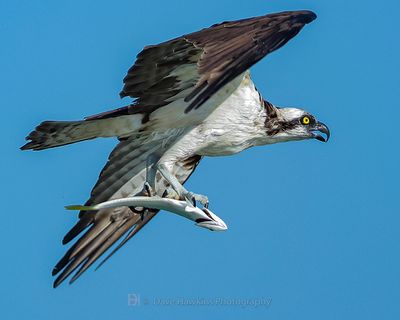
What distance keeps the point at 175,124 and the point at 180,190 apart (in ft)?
2.74

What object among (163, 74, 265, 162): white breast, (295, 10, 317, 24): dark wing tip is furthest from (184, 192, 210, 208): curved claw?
(295, 10, 317, 24): dark wing tip

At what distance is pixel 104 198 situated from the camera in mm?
16797

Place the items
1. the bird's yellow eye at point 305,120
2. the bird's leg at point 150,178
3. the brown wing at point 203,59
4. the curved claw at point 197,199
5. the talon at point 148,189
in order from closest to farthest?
the brown wing at point 203,59, the curved claw at point 197,199, the talon at point 148,189, the bird's leg at point 150,178, the bird's yellow eye at point 305,120

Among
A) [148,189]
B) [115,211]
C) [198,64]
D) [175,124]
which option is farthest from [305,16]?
[115,211]

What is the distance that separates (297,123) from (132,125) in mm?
2100

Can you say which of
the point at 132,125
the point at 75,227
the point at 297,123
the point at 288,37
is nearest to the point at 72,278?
the point at 75,227

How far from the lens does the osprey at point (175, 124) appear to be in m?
13.8

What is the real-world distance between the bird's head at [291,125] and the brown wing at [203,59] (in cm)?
120

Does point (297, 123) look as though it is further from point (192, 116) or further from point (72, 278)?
point (72, 278)

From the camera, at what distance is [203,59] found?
13320mm

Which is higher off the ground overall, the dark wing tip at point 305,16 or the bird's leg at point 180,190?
the dark wing tip at point 305,16

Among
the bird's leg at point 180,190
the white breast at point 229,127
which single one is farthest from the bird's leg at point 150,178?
the white breast at point 229,127

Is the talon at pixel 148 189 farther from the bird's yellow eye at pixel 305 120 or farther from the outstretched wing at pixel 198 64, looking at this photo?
the bird's yellow eye at pixel 305 120

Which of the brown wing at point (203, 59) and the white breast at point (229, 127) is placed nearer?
the brown wing at point (203, 59)
